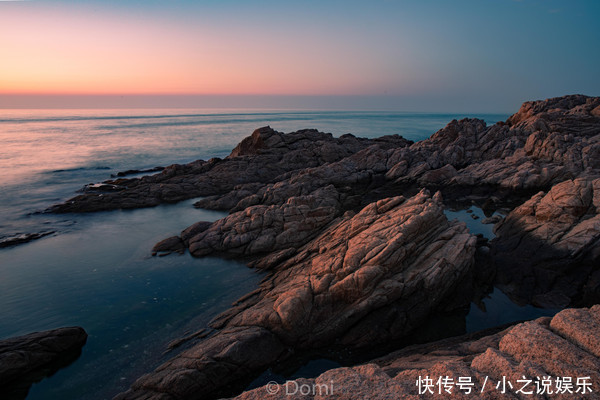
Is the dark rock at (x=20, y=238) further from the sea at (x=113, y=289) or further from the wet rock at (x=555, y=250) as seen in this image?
the wet rock at (x=555, y=250)

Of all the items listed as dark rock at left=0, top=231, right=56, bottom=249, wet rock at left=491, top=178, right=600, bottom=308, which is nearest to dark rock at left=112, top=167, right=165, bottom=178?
dark rock at left=0, top=231, right=56, bottom=249

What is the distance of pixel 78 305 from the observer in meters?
22.7

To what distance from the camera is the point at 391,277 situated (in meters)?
19.4

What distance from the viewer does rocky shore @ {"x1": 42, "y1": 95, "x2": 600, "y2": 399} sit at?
10156 millimetres

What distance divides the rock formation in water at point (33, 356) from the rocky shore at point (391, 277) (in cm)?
593

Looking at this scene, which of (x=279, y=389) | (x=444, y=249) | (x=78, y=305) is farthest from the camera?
(x=78, y=305)

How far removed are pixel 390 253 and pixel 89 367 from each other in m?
17.9

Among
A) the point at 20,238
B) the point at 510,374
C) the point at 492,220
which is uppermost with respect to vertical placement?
the point at 510,374

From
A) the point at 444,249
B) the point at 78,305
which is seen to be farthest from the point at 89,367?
the point at 444,249

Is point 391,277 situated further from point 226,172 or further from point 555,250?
point 226,172

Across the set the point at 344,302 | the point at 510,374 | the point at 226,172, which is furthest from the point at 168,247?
the point at 510,374

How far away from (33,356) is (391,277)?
20044 millimetres

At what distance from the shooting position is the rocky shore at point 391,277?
10156 millimetres

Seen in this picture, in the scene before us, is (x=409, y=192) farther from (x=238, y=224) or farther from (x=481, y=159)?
(x=238, y=224)
